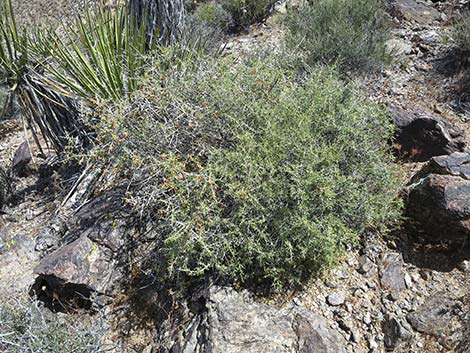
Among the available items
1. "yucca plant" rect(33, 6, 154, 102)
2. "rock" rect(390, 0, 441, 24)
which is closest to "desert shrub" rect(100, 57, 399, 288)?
"yucca plant" rect(33, 6, 154, 102)

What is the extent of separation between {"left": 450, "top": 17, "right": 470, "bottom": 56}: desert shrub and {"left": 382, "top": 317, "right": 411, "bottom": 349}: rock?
388 centimetres

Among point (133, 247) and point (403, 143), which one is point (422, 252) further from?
point (133, 247)

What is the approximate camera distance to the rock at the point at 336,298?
2868mm

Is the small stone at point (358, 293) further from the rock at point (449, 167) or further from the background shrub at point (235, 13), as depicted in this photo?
the background shrub at point (235, 13)

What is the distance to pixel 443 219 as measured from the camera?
2.98 metres

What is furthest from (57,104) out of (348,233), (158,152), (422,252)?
(422,252)

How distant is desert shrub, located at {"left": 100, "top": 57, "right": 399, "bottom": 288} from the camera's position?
2742 mm

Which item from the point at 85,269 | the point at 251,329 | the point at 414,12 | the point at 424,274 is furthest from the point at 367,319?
the point at 414,12

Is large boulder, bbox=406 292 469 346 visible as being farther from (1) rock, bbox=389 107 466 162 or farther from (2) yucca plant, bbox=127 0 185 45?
(2) yucca plant, bbox=127 0 185 45

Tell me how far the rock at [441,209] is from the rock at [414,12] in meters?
4.22

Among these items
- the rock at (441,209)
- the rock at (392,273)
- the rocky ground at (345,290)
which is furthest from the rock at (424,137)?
the rock at (392,273)

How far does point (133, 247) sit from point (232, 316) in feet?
3.84

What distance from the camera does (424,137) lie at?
392 centimetres

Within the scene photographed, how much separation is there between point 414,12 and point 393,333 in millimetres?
5567
